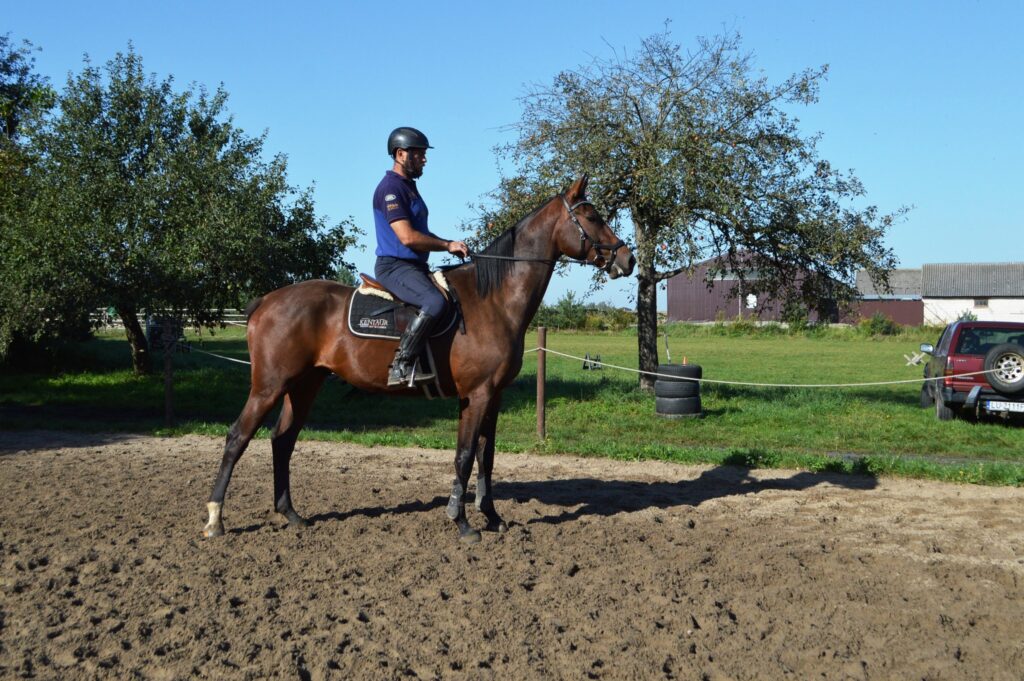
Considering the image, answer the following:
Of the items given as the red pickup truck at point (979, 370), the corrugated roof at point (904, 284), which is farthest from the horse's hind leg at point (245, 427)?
the corrugated roof at point (904, 284)

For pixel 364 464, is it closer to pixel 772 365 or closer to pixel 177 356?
pixel 177 356

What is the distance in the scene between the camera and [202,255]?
613 inches

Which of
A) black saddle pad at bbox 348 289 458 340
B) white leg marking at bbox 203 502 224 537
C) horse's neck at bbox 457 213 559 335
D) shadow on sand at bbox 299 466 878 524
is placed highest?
horse's neck at bbox 457 213 559 335

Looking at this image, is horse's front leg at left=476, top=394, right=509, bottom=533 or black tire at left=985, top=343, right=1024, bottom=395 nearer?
horse's front leg at left=476, top=394, right=509, bottom=533

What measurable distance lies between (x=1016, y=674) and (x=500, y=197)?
14.6 m

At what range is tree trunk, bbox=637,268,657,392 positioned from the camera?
18.3 metres

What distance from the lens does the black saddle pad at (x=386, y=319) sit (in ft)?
24.3

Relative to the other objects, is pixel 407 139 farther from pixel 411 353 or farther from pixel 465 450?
pixel 465 450

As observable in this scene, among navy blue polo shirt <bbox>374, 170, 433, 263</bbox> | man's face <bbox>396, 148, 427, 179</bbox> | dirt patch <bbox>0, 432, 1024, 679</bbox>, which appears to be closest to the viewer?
dirt patch <bbox>0, 432, 1024, 679</bbox>

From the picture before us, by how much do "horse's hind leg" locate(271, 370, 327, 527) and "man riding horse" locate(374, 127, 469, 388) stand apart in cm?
101

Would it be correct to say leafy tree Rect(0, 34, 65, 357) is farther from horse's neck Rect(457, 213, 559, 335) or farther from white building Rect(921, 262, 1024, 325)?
white building Rect(921, 262, 1024, 325)

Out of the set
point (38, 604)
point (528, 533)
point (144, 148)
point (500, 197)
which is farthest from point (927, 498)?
point (144, 148)

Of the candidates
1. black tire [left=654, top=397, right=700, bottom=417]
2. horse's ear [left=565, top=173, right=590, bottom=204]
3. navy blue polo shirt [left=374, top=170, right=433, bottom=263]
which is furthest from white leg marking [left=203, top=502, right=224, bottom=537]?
black tire [left=654, top=397, right=700, bottom=417]

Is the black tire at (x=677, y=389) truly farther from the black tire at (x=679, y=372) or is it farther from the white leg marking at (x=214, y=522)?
the white leg marking at (x=214, y=522)
